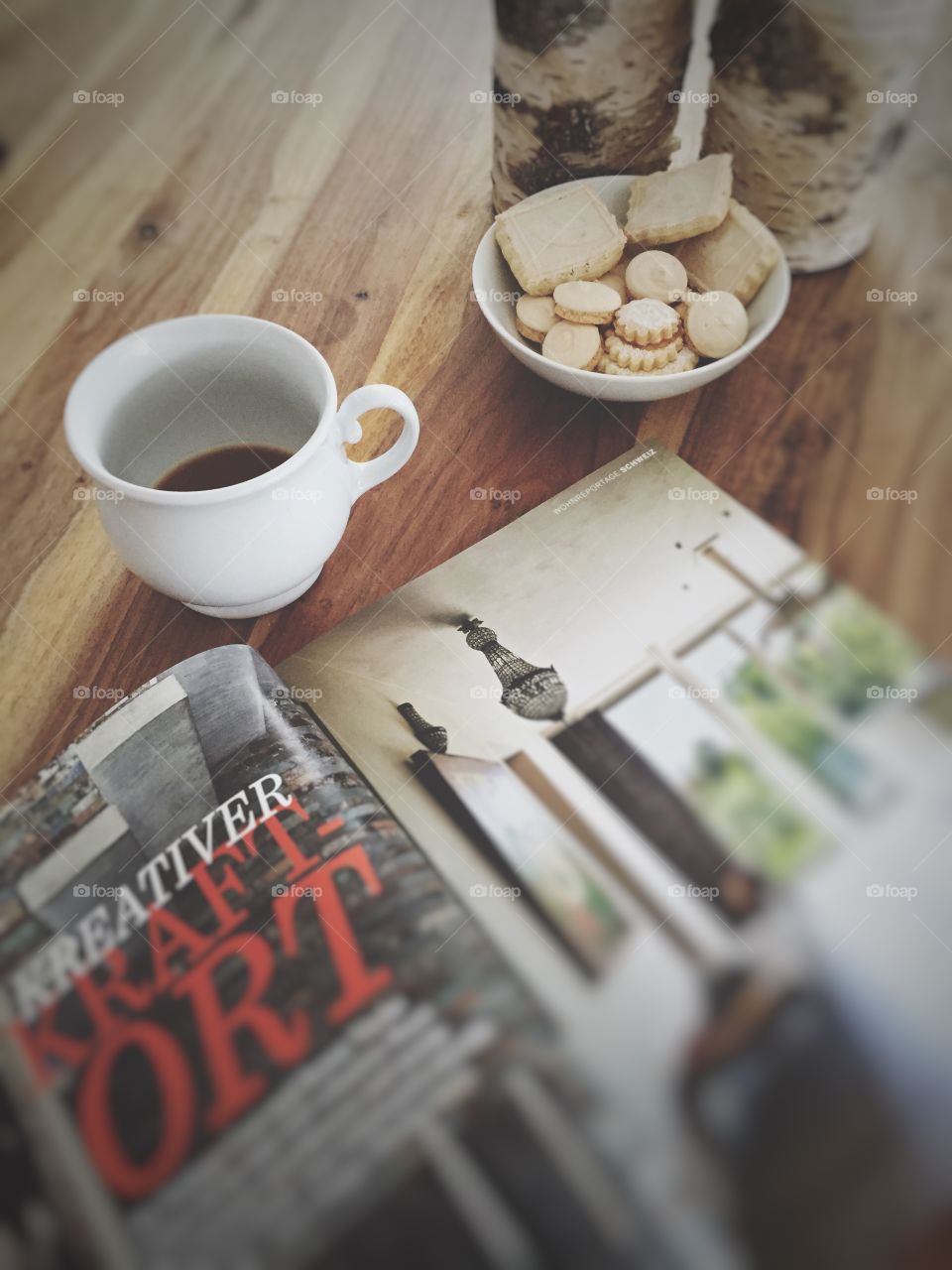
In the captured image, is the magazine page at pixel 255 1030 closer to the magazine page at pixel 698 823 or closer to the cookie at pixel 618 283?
the magazine page at pixel 698 823

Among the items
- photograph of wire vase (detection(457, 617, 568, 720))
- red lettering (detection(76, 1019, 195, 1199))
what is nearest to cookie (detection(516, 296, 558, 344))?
photograph of wire vase (detection(457, 617, 568, 720))

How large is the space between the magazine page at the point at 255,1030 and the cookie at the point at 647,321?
0.32 meters

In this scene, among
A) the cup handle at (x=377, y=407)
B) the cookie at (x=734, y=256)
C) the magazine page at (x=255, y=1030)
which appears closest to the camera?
the magazine page at (x=255, y=1030)

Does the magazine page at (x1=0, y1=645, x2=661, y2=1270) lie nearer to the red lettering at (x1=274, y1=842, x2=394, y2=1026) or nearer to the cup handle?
the red lettering at (x1=274, y1=842, x2=394, y2=1026)

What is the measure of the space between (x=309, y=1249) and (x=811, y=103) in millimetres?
695

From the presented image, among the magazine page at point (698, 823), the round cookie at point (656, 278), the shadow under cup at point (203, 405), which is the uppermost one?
the shadow under cup at point (203, 405)

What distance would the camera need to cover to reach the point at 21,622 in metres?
0.57

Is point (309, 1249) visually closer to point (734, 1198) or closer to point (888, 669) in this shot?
point (734, 1198)

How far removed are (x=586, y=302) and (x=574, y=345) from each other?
29mm

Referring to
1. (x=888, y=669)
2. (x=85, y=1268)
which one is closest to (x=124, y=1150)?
(x=85, y=1268)

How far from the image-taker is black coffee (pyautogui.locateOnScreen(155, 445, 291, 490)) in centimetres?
53

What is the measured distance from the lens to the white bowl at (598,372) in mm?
559

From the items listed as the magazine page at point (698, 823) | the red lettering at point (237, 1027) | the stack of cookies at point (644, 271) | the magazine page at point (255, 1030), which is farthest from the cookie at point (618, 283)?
the red lettering at point (237, 1027)

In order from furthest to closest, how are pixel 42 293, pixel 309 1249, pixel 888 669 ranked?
pixel 42 293, pixel 888 669, pixel 309 1249
